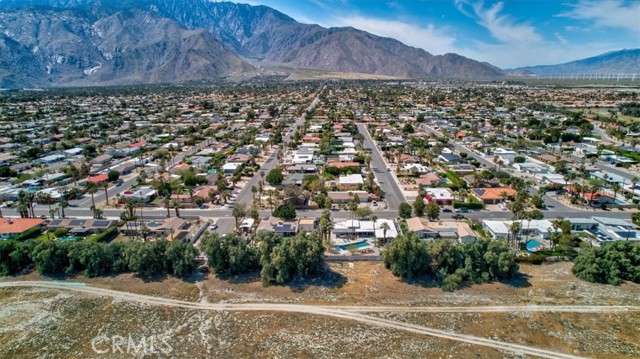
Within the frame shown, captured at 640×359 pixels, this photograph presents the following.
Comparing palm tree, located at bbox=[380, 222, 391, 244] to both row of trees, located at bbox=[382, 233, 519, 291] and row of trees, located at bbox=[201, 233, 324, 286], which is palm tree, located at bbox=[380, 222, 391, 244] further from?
row of trees, located at bbox=[201, 233, 324, 286]

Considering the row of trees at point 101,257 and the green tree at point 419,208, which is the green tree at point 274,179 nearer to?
the green tree at point 419,208

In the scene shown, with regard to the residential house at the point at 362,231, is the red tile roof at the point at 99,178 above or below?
above

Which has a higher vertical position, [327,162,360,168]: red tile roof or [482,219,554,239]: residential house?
[327,162,360,168]: red tile roof

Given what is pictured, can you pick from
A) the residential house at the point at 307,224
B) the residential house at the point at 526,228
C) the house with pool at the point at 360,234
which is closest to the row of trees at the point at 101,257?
the residential house at the point at 307,224

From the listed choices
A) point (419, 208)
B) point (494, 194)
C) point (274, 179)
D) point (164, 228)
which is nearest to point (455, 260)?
point (419, 208)

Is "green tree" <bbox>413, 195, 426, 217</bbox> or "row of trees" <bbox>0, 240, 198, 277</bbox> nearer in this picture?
"row of trees" <bbox>0, 240, 198, 277</bbox>

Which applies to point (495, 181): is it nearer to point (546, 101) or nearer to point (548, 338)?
point (548, 338)

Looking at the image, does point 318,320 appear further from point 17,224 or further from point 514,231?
point 17,224

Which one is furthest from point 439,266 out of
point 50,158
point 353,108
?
point 353,108

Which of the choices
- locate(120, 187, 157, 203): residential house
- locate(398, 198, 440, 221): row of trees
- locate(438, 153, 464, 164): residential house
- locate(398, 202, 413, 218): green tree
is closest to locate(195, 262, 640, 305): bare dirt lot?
locate(398, 202, 413, 218): green tree
